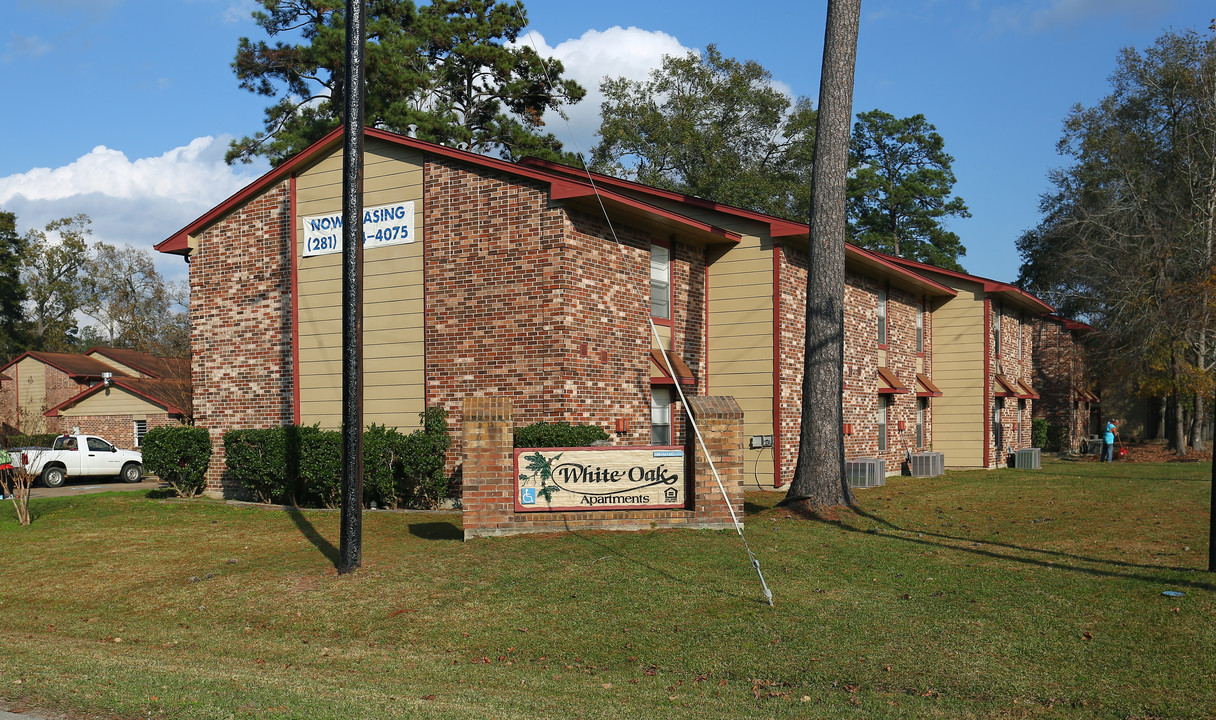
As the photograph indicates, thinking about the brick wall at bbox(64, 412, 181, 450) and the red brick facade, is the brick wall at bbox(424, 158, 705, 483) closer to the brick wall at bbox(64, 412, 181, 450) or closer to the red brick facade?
the brick wall at bbox(64, 412, 181, 450)

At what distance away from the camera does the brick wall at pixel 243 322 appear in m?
19.1

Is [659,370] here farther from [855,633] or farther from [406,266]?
[855,633]

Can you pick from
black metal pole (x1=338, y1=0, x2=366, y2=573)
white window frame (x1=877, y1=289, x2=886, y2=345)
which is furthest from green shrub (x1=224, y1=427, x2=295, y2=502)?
white window frame (x1=877, y1=289, x2=886, y2=345)

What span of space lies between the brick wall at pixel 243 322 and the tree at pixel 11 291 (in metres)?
47.0

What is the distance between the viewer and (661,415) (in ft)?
60.2

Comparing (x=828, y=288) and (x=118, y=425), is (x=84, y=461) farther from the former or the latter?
(x=828, y=288)

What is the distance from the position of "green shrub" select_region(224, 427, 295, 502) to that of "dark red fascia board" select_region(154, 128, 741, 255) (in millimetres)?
5066

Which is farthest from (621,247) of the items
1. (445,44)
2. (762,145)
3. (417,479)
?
(762,145)

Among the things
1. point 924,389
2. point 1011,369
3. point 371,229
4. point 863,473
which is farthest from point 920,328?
point 371,229

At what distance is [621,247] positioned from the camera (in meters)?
16.9

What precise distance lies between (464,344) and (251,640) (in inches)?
348

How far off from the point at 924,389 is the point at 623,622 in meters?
21.3

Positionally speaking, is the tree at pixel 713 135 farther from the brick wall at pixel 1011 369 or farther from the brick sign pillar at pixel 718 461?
the brick sign pillar at pixel 718 461

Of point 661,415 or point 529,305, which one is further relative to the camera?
point 661,415
